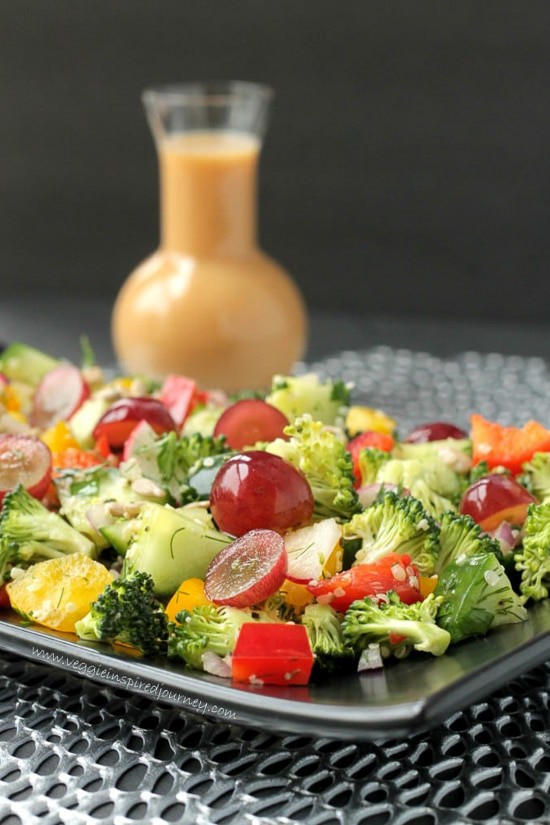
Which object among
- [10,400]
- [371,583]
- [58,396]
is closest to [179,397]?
[58,396]

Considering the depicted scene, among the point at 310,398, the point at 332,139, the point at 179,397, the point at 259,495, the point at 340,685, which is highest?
the point at 259,495

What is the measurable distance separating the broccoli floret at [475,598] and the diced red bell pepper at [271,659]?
27 cm

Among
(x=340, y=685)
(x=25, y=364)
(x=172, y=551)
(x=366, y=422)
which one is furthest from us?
(x=25, y=364)

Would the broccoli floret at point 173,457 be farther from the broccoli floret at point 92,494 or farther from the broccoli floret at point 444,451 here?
the broccoli floret at point 444,451

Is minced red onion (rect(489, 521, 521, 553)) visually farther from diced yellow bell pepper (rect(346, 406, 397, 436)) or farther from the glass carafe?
the glass carafe

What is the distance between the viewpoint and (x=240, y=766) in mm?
1918

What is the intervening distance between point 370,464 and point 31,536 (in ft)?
2.42

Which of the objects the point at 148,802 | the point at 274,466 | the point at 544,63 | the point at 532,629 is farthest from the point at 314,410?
Result: the point at 544,63

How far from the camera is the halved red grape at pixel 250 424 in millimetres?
2682

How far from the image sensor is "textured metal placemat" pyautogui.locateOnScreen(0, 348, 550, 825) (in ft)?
5.92

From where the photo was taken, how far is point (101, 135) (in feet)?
23.7

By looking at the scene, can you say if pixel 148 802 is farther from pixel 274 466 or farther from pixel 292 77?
pixel 292 77

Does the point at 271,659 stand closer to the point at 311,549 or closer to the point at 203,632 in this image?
the point at 203,632

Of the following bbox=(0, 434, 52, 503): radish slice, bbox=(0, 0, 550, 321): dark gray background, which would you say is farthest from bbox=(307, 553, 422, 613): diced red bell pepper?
bbox=(0, 0, 550, 321): dark gray background
